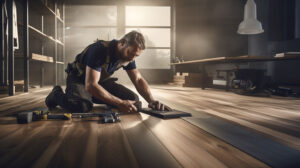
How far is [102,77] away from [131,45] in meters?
0.60

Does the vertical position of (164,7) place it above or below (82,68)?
above

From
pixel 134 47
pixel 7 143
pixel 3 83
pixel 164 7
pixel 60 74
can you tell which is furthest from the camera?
pixel 164 7

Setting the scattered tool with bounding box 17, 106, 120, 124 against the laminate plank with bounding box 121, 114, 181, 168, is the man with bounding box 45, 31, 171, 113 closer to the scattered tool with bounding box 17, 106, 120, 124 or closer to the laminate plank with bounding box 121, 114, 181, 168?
the scattered tool with bounding box 17, 106, 120, 124

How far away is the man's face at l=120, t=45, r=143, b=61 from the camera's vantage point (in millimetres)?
1693

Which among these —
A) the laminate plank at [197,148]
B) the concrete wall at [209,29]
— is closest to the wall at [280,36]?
the concrete wall at [209,29]

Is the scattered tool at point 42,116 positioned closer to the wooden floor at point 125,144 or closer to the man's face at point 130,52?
the wooden floor at point 125,144

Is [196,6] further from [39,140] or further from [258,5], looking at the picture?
[39,140]

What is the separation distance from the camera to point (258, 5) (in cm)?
591

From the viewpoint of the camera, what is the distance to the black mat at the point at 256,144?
865 mm

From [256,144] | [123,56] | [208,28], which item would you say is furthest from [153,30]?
[256,144]

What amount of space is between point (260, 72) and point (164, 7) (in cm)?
469

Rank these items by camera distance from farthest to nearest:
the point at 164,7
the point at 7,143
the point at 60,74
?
the point at 164,7 < the point at 60,74 < the point at 7,143

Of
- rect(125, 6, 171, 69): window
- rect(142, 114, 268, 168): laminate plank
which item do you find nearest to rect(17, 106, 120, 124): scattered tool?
rect(142, 114, 268, 168): laminate plank

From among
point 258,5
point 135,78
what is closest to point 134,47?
point 135,78
